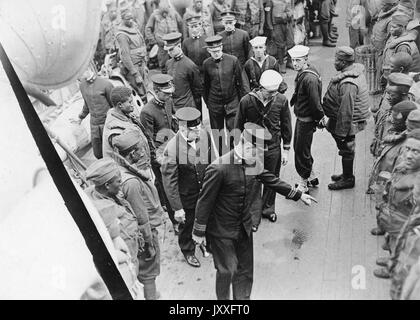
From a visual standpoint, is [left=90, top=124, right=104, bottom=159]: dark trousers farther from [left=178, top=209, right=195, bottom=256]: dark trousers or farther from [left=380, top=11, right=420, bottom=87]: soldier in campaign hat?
[left=380, top=11, right=420, bottom=87]: soldier in campaign hat

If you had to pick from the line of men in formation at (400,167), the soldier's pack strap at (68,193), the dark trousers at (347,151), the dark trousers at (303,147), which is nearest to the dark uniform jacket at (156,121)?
the dark trousers at (303,147)

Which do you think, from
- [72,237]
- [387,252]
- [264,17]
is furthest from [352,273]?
[264,17]

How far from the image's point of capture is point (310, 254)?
14.3 ft

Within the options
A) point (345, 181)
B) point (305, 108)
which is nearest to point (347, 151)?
point (345, 181)

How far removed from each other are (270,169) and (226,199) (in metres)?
1.25

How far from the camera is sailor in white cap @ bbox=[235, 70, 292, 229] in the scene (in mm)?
4812

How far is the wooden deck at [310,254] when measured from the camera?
3.80 metres

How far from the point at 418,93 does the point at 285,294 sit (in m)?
2.14

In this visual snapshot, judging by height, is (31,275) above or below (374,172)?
above

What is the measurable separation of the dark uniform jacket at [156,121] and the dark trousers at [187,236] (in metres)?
0.78

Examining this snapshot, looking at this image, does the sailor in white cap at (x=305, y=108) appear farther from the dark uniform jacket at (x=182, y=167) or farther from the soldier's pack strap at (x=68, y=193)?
the soldier's pack strap at (x=68, y=193)
